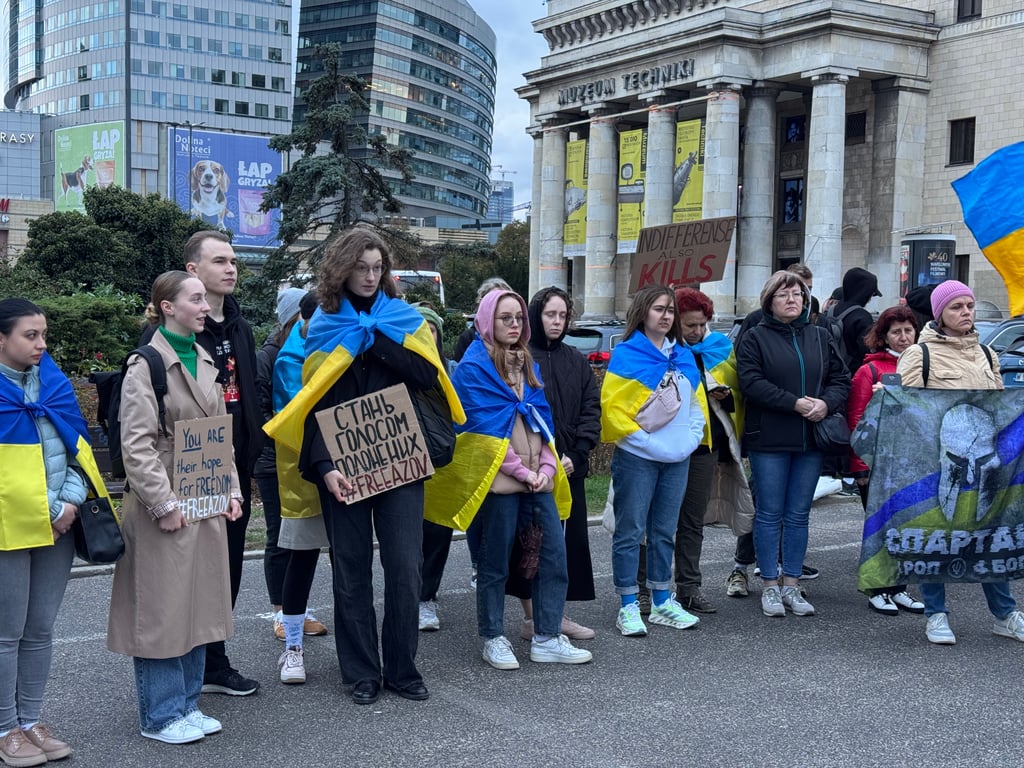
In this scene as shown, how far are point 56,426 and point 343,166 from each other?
22493mm

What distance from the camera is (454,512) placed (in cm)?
627

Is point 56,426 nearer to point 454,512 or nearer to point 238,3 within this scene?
point 454,512

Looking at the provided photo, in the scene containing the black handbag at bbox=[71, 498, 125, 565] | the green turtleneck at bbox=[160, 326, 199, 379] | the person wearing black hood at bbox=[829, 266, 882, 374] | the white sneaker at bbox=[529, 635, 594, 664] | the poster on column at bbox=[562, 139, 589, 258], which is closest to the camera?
the black handbag at bbox=[71, 498, 125, 565]

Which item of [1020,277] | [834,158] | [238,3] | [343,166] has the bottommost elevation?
[1020,277]

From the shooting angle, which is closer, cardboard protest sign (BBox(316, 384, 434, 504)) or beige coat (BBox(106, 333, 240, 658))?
beige coat (BBox(106, 333, 240, 658))

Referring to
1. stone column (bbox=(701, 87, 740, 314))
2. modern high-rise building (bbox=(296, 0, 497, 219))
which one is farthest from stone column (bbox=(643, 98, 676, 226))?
modern high-rise building (bbox=(296, 0, 497, 219))

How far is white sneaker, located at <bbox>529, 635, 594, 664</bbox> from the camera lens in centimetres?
632

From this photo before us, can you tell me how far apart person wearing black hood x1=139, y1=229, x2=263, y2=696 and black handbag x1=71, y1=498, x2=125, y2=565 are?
814 mm

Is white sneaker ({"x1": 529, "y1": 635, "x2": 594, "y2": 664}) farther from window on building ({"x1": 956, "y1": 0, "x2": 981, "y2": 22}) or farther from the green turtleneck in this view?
window on building ({"x1": 956, "y1": 0, "x2": 981, "y2": 22})

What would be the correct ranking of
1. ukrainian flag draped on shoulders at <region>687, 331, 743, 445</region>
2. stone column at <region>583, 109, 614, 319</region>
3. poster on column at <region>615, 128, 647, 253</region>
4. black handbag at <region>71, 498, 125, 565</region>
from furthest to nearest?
stone column at <region>583, 109, 614, 319</region>
poster on column at <region>615, 128, 647, 253</region>
ukrainian flag draped on shoulders at <region>687, 331, 743, 445</region>
black handbag at <region>71, 498, 125, 565</region>

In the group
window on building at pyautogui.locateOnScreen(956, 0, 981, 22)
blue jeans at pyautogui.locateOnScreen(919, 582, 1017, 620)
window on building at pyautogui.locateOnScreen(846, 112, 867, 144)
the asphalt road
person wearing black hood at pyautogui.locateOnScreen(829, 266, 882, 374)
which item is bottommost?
the asphalt road

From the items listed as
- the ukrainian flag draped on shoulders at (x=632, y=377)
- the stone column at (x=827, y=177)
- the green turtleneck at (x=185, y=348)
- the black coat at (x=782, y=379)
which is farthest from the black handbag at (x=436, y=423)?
the stone column at (x=827, y=177)

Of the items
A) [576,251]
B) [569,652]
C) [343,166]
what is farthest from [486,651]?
[576,251]

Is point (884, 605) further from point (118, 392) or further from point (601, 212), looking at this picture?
point (601, 212)
